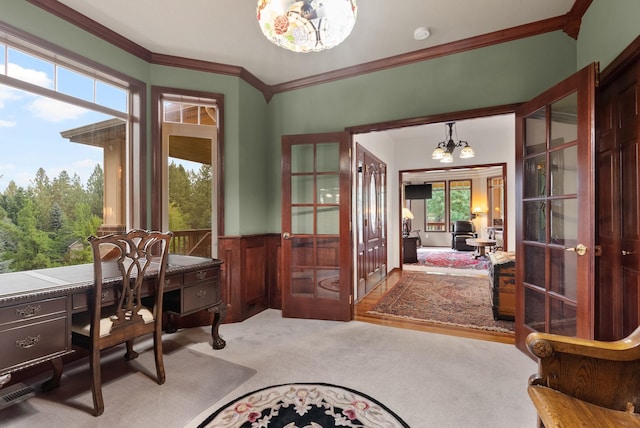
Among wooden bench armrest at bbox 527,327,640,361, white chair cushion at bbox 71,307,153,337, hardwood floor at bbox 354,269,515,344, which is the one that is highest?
wooden bench armrest at bbox 527,327,640,361

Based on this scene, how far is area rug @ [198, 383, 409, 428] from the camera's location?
1712 mm

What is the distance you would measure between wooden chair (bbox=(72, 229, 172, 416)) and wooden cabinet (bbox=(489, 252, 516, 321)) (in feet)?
11.0

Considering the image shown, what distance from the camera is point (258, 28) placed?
9.03ft

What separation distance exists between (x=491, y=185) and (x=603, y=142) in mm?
9282

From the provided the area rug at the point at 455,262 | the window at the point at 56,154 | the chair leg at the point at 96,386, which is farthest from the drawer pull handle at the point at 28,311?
the area rug at the point at 455,262

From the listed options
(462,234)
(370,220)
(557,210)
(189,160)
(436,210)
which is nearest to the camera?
(557,210)

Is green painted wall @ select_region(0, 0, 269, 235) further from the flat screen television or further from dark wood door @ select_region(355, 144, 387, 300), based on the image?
the flat screen television

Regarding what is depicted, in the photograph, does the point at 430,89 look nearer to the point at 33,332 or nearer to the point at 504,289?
the point at 504,289

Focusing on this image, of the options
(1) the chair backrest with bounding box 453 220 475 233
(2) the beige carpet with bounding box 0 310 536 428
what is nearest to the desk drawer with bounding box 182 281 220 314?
(2) the beige carpet with bounding box 0 310 536 428

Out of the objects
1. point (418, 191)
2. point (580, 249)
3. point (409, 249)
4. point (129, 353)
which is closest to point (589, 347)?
point (580, 249)

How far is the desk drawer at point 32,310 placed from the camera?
1527 millimetres

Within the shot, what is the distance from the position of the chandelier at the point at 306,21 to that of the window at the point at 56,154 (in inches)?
78.4

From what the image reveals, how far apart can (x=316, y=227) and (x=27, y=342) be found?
2.53 meters

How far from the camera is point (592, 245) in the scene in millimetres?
1916
